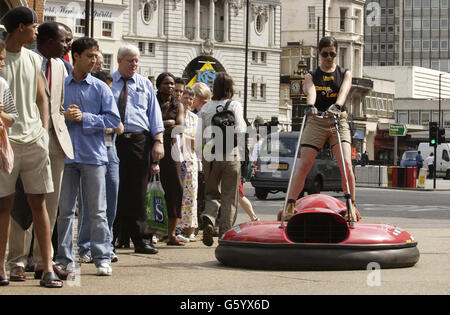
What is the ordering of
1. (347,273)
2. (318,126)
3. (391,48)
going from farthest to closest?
(391,48) < (318,126) < (347,273)

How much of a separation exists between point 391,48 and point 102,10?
78.9 metres

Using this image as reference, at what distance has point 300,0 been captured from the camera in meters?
118

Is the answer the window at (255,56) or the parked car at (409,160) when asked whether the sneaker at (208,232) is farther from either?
the window at (255,56)

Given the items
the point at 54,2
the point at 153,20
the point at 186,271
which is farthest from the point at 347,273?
the point at 153,20

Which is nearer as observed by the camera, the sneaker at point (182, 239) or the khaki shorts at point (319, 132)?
the khaki shorts at point (319, 132)

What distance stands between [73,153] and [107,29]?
81716 mm

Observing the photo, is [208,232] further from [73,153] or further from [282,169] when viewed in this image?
[282,169]

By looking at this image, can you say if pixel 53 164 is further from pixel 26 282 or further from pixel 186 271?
pixel 186 271

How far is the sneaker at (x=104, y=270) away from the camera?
28.3 feet

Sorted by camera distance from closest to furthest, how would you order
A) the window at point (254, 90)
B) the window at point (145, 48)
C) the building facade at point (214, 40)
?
the window at point (145, 48), the building facade at point (214, 40), the window at point (254, 90)

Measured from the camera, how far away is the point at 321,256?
29.9 feet

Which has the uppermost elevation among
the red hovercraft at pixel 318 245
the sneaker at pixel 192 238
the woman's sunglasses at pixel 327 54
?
the woman's sunglasses at pixel 327 54

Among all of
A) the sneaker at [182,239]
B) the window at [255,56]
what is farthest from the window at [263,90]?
the sneaker at [182,239]

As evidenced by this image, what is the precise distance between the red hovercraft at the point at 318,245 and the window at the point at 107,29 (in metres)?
80.3
